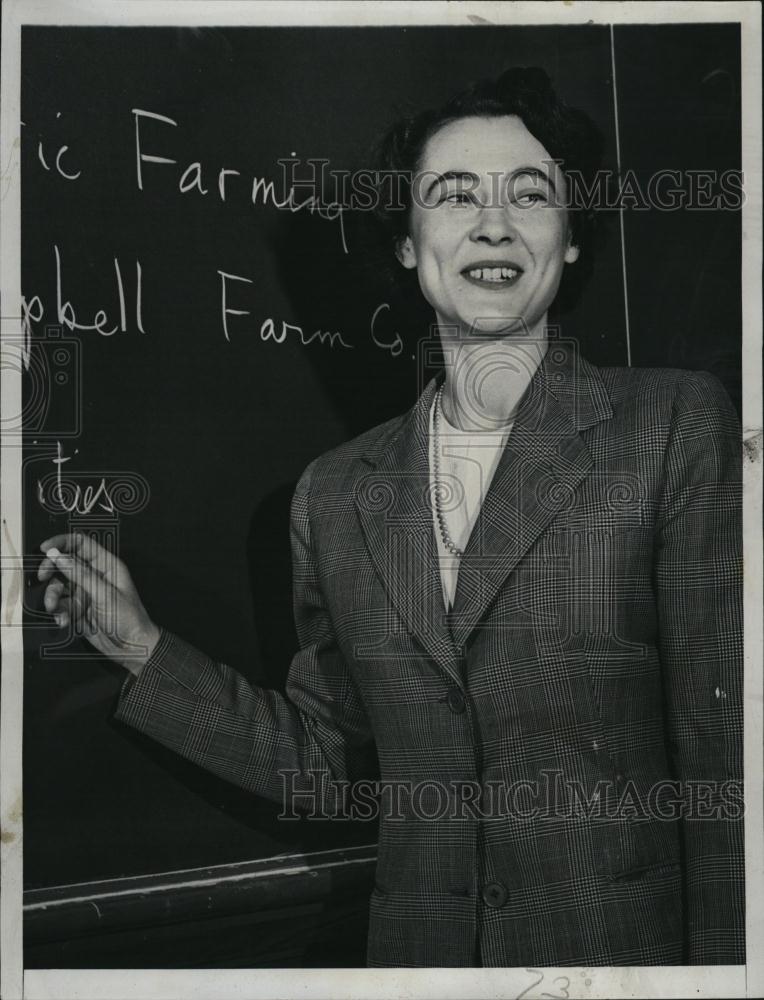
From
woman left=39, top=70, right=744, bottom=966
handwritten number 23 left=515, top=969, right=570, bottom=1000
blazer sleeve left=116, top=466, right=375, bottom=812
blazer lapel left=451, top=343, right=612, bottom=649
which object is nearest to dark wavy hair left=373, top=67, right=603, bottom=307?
woman left=39, top=70, right=744, bottom=966

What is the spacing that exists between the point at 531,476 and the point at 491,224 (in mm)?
337

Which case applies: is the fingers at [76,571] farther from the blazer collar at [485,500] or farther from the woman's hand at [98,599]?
the blazer collar at [485,500]

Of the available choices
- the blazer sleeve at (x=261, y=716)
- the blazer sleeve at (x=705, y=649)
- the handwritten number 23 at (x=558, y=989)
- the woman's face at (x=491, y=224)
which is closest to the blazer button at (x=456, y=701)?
the blazer sleeve at (x=261, y=716)

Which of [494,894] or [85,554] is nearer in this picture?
A: [494,894]

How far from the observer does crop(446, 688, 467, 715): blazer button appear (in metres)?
1.37

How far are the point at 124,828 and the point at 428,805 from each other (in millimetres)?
415

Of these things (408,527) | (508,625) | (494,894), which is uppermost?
(408,527)

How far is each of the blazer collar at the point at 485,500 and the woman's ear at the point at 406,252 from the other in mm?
162

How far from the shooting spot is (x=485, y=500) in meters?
1.42

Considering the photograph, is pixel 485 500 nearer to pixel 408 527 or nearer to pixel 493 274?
pixel 408 527

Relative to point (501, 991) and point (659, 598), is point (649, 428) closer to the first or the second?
point (659, 598)

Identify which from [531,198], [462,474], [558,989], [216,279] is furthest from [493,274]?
[558,989]

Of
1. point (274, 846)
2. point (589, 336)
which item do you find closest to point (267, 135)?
point (589, 336)

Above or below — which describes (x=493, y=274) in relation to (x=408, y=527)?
above
